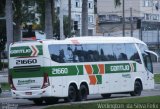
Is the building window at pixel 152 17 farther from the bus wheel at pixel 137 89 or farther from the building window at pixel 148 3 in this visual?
the bus wheel at pixel 137 89

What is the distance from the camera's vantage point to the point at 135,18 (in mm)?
116438

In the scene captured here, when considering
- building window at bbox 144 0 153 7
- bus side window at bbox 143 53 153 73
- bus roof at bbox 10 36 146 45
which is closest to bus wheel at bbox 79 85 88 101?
bus roof at bbox 10 36 146 45

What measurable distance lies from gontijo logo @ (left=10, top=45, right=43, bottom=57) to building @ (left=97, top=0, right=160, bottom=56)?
82.1 meters

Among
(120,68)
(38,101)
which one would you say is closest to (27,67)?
(38,101)

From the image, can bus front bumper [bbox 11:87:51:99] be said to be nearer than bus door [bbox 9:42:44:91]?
Yes

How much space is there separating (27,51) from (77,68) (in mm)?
2796

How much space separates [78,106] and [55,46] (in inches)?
284

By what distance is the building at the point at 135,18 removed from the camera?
111375 mm

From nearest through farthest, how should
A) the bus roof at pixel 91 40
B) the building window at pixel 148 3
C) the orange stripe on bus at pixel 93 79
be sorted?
the bus roof at pixel 91 40 < the orange stripe on bus at pixel 93 79 < the building window at pixel 148 3

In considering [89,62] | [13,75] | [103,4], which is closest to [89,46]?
[89,62]

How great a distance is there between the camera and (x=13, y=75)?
2630 centimetres

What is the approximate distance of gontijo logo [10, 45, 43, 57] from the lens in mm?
25812

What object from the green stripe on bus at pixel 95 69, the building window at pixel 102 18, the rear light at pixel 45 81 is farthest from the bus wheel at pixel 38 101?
the building window at pixel 102 18

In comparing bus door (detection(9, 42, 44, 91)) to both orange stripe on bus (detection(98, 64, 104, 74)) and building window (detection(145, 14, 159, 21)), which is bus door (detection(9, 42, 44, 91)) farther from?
building window (detection(145, 14, 159, 21))
